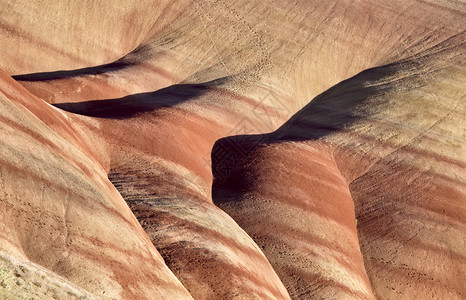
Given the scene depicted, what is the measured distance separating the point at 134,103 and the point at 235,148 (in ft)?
20.1

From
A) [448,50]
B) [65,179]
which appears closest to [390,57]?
[448,50]

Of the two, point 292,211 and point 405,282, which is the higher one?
point 292,211

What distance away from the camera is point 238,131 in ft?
106

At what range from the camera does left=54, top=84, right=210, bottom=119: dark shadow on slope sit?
29.4 metres

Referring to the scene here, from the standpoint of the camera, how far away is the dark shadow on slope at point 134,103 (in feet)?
96.3

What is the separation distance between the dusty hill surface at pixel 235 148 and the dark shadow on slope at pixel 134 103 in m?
0.14

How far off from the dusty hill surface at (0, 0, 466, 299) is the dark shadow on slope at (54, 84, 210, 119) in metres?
0.14

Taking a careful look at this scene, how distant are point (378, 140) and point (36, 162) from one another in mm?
21708

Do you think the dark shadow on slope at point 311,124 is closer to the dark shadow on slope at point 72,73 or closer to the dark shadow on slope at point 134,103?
the dark shadow on slope at point 134,103

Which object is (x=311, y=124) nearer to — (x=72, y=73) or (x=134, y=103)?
(x=134, y=103)

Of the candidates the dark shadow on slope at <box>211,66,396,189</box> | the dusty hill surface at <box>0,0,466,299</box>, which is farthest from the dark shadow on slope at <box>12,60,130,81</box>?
the dark shadow on slope at <box>211,66,396,189</box>

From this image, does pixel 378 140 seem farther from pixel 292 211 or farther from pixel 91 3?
pixel 91 3

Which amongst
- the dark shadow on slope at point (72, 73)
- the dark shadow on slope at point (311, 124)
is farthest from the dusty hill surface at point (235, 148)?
the dark shadow on slope at point (72, 73)

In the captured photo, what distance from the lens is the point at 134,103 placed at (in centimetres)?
3162
